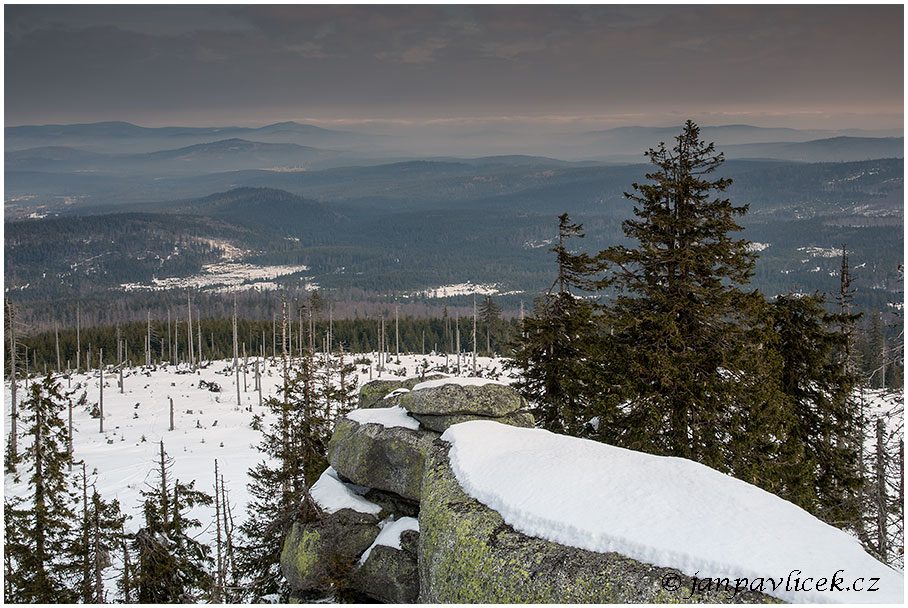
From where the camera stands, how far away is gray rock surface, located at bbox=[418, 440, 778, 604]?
6220mm

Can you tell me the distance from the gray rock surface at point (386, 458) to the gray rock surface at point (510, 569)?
4930 millimetres

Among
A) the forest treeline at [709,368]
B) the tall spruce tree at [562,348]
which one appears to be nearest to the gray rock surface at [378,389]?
the tall spruce tree at [562,348]

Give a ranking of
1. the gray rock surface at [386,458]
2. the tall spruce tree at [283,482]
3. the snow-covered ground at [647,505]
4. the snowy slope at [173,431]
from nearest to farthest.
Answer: the snow-covered ground at [647,505]
the gray rock surface at [386,458]
the tall spruce tree at [283,482]
the snowy slope at [173,431]

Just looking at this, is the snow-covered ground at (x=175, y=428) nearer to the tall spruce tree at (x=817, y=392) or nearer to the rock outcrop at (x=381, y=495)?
the rock outcrop at (x=381, y=495)

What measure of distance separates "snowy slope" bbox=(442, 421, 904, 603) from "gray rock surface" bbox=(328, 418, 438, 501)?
491 cm

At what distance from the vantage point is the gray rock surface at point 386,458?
14.1 metres

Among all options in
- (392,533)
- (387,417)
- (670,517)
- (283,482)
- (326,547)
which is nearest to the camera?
(670,517)

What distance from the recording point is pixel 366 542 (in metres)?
14.0

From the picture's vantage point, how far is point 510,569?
7.13m

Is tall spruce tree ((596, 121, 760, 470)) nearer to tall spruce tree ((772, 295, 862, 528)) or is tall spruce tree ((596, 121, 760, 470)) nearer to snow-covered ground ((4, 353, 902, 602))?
tall spruce tree ((772, 295, 862, 528))

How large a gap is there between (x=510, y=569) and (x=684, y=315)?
1260 cm

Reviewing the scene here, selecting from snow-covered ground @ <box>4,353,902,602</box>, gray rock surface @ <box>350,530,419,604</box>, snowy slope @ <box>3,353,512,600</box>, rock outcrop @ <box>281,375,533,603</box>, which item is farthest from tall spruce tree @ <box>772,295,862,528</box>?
snowy slope @ <box>3,353,512,600</box>

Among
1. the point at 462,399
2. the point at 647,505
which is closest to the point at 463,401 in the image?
the point at 462,399

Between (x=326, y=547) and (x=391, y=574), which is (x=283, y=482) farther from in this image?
(x=391, y=574)
